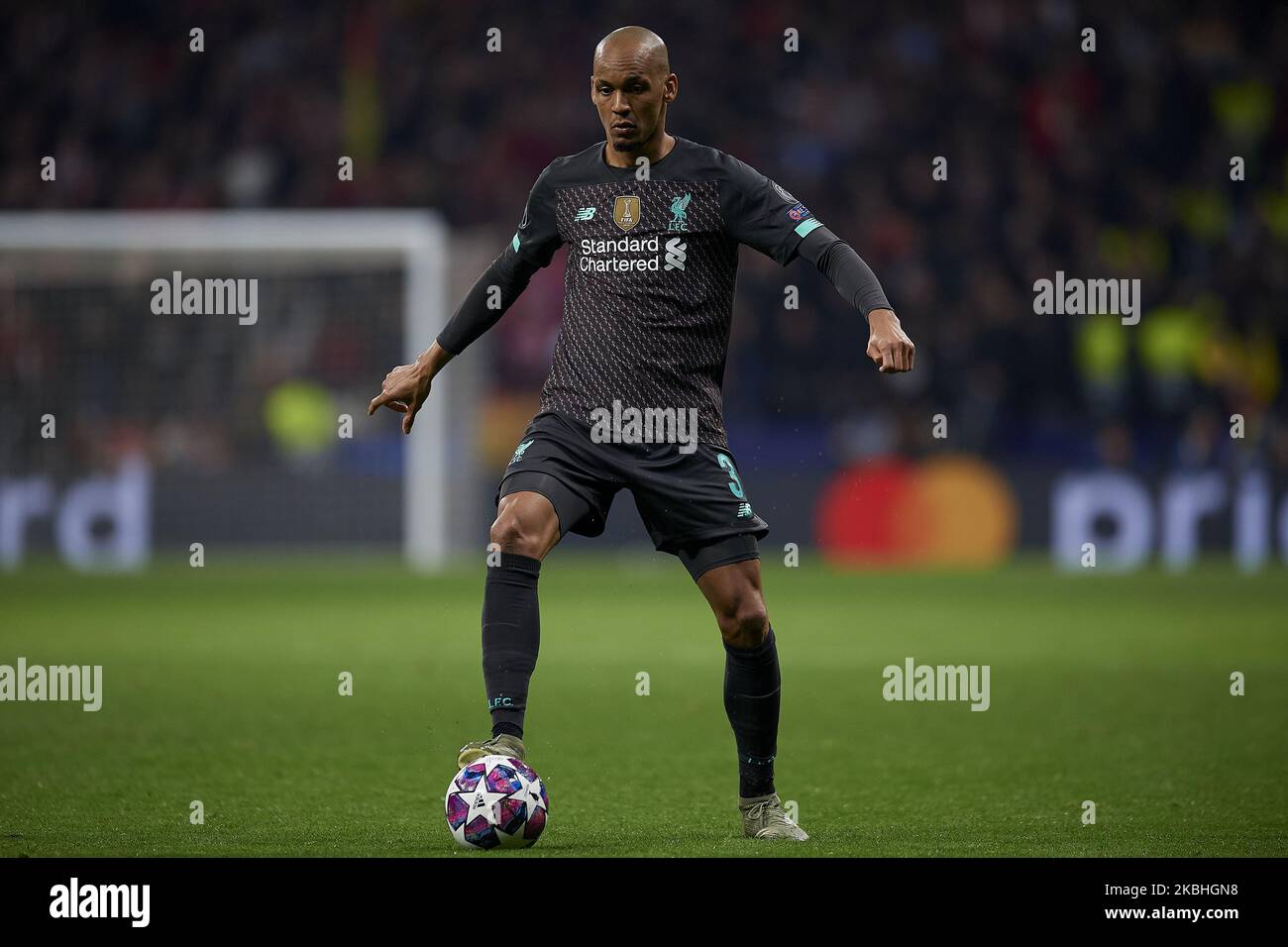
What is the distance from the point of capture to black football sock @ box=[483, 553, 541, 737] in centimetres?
468

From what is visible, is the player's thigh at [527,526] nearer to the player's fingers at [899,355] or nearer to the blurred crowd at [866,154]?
the player's fingers at [899,355]

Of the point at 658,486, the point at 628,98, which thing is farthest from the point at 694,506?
the point at 628,98

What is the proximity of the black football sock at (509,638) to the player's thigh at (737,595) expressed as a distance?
45 centimetres

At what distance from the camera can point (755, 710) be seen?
16.3ft

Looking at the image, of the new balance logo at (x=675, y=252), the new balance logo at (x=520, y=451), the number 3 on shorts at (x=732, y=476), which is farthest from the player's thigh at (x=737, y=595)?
the new balance logo at (x=675, y=252)

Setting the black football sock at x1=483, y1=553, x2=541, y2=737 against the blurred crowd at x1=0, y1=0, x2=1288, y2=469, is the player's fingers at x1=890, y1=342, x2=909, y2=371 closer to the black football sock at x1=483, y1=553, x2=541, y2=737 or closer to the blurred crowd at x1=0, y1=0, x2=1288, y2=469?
the black football sock at x1=483, y1=553, x2=541, y2=737

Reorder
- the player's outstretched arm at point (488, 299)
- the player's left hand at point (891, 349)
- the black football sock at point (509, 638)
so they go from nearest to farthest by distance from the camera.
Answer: the player's left hand at point (891, 349)
the black football sock at point (509, 638)
the player's outstretched arm at point (488, 299)

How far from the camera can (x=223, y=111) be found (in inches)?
842

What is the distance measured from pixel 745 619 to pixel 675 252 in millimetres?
974

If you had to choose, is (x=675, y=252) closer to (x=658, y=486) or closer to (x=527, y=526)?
(x=658, y=486)

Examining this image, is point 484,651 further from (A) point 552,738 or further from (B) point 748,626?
(A) point 552,738

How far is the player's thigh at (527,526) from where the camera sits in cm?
473

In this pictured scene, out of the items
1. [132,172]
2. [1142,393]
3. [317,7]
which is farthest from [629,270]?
[317,7]

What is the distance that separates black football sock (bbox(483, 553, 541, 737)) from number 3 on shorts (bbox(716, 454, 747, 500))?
0.56 m
